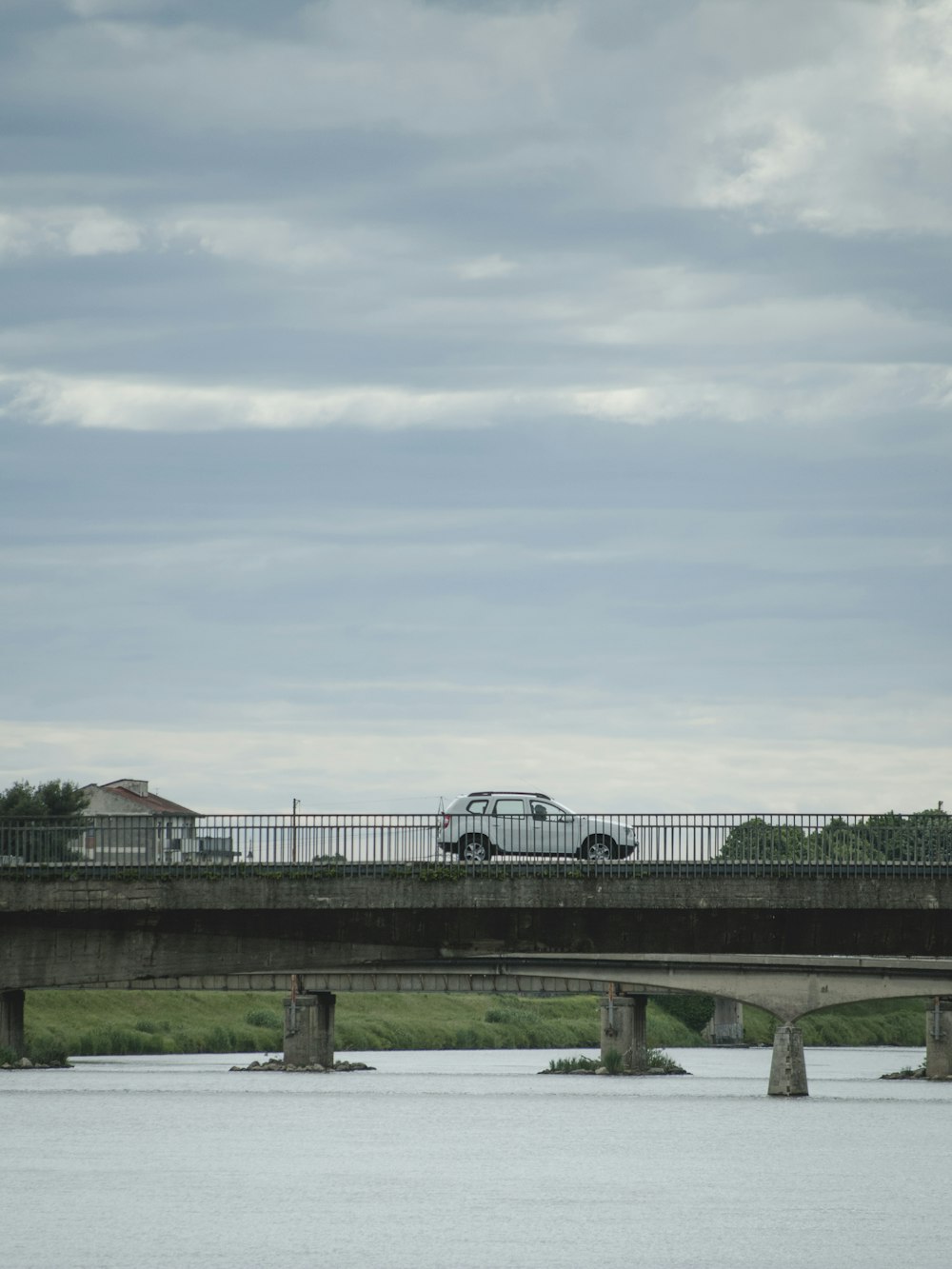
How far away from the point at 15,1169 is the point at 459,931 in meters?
16.4

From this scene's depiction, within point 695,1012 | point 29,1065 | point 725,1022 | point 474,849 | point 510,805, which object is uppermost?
point 510,805

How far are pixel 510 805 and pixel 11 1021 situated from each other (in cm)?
4628

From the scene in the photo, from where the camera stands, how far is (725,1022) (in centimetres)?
15412

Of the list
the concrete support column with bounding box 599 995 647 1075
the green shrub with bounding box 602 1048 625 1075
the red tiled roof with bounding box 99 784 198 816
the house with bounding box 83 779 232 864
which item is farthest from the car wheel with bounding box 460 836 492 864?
the red tiled roof with bounding box 99 784 198 816

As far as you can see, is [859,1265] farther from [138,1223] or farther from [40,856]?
[40,856]

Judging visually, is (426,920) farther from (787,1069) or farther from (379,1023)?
(379,1023)

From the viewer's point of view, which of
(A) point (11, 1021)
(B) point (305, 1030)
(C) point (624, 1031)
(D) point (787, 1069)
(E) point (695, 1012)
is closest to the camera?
(D) point (787, 1069)

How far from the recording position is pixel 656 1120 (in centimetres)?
6806

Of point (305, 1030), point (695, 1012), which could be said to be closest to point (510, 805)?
point (305, 1030)

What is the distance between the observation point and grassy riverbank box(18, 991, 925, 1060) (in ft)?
389

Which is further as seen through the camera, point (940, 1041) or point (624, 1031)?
point (624, 1031)

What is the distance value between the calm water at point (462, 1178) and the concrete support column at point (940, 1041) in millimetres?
19378

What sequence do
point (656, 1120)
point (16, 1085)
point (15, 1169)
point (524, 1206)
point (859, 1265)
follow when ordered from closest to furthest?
point (859, 1265) < point (524, 1206) < point (15, 1169) < point (656, 1120) < point (16, 1085)

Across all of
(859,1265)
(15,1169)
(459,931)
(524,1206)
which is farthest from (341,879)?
(859,1265)
